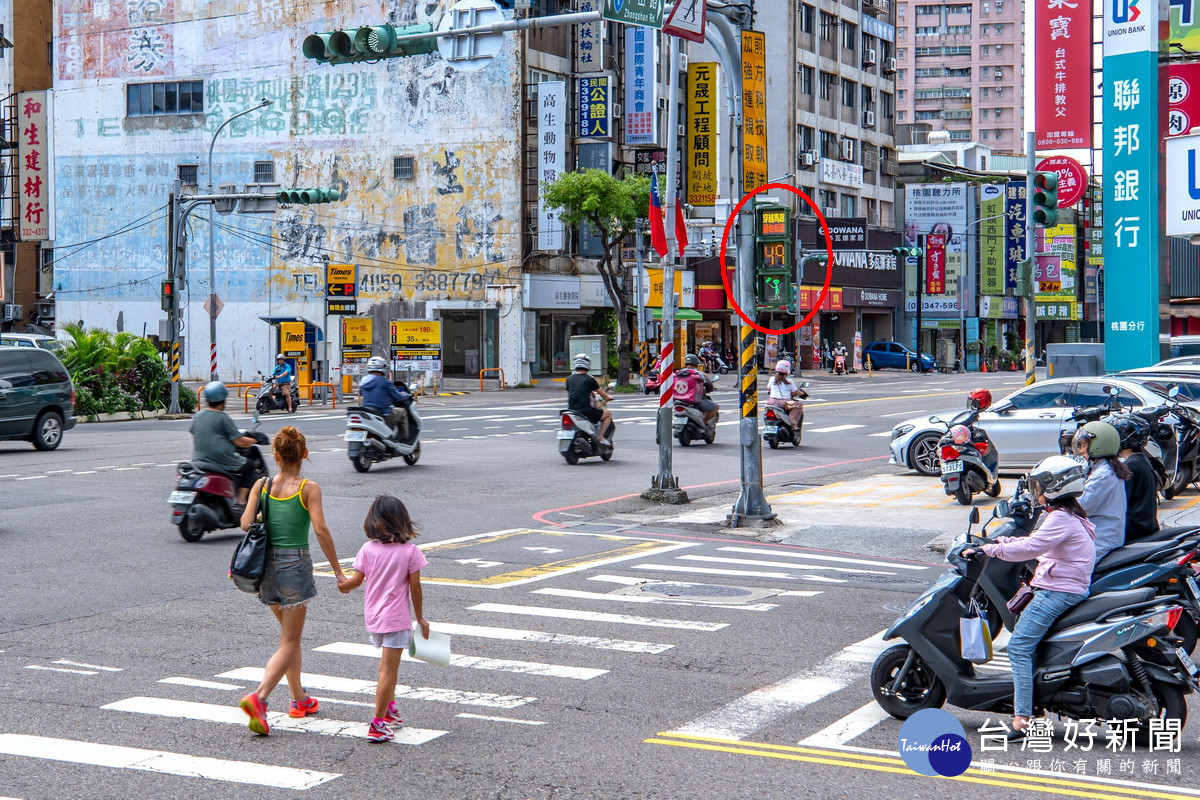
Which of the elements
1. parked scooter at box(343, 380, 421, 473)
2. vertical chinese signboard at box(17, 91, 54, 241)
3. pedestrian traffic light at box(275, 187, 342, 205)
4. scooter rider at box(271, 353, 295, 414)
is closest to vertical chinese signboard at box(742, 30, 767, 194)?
scooter rider at box(271, 353, 295, 414)

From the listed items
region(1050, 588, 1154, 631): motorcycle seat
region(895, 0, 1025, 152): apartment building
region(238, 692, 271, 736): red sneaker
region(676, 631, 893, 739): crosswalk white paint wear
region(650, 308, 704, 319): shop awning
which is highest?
region(895, 0, 1025, 152): apartment building

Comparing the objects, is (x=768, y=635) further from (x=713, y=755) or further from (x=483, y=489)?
(x=483, y=489)

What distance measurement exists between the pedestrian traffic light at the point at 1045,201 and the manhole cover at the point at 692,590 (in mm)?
14300

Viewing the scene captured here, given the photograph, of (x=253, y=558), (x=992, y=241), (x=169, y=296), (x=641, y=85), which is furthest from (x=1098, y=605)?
(x=992, y=241)

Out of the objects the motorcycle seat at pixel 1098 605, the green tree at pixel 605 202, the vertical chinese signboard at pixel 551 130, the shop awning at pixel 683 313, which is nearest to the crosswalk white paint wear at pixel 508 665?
the motorcycle seat at pixel 1098 605

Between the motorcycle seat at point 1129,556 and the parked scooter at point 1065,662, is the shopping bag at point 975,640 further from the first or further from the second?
the motorcycle seat at point 1129,556

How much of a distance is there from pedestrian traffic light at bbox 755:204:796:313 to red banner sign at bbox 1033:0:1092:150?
1253cm

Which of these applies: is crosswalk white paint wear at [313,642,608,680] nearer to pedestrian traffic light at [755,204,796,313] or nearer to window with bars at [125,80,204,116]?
pedestrian traffic light at [755,204,796,313]

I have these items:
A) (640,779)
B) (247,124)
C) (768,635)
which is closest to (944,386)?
(247,124)

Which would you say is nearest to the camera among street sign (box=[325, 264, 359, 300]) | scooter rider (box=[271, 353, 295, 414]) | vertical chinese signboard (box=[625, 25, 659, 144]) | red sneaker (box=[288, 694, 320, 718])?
red sneaker (box=[288, 694, 320, 718])

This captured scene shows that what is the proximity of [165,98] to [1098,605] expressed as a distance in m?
57.3

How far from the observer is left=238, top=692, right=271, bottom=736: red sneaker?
280 inches

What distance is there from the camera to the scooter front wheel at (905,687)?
748 centimetres

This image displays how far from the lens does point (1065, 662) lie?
7070 millimetres
